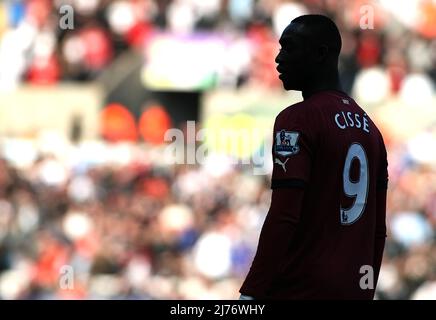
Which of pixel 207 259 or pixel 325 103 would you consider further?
pixel 207 259

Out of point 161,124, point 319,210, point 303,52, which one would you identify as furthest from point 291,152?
point 161,124

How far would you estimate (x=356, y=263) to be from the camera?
266 cm

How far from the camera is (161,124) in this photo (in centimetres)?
1377

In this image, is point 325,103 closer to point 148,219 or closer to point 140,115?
point 148,219

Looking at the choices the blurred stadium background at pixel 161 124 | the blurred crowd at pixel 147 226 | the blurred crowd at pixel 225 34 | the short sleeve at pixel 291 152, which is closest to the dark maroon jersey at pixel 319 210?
the short sleeve at pixel 291 152

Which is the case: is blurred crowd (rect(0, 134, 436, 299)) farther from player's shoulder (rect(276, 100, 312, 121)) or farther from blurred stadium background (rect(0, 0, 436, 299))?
player's shoulder (rect(276, 100, 312, 121))

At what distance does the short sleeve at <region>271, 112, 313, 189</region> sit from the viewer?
253cm

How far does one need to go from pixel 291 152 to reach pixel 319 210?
6.7 inches

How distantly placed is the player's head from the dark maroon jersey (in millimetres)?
63

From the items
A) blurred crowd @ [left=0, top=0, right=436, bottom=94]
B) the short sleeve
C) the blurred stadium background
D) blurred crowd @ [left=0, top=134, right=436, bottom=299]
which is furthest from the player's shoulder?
blurred crowd @ [left=0, top=0, right=436, bottom=94]

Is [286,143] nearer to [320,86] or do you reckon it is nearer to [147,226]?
[320,86]

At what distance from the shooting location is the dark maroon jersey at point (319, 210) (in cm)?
253

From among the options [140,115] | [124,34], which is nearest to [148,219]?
[140,115]
